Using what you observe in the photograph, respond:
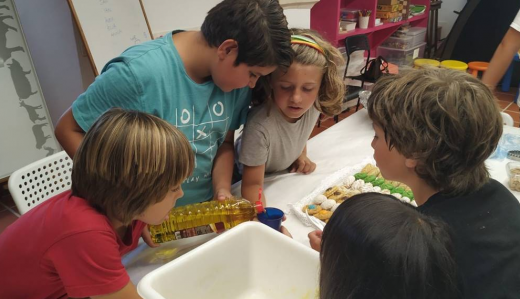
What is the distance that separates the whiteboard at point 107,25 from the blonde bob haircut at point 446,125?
1734mm

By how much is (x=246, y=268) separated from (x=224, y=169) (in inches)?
13.9

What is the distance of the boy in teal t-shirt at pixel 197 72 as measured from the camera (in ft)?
3.02

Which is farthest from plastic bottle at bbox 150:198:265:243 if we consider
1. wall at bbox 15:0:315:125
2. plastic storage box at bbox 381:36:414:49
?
plastic storage box at bbox 381:36:414:49

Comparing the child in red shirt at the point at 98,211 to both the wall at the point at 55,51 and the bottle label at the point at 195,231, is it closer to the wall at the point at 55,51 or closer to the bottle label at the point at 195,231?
the bottle label at the point at 195,231

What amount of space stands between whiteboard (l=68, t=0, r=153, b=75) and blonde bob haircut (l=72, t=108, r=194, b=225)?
1477mm

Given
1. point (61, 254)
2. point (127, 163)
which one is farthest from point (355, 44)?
point (61, 254)

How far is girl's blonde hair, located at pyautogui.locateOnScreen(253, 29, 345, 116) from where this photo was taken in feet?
3.66

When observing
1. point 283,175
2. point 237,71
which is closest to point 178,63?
point 237,71

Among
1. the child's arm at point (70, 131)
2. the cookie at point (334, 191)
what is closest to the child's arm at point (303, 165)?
the cookie at point (334, 191)

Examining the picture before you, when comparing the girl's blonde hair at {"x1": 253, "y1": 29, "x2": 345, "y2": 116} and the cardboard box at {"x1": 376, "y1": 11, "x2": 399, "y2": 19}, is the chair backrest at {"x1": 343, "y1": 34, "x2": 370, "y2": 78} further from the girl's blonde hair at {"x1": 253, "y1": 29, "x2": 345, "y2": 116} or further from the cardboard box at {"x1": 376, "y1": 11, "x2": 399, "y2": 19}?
the girl's blonde hair at {"x1": 253, "y1": 29, "x2": 345, "y2": 116}

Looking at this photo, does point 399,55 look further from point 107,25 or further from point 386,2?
point 107,25

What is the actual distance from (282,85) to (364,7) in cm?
296

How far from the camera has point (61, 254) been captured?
0.72 m

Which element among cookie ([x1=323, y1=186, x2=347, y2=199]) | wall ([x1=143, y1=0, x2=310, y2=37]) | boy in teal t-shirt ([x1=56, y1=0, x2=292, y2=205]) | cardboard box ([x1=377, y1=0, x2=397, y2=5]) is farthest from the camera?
cardboard box ([x1=377, y1=0, x2=397, y2=5])
